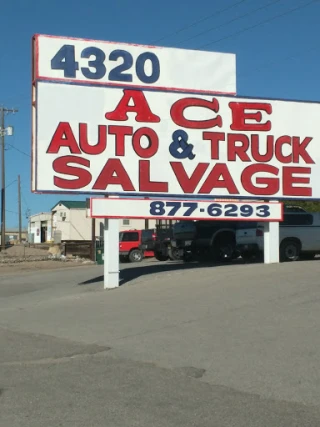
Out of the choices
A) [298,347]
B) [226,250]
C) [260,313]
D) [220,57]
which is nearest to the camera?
[298,347]

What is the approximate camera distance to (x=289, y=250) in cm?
2305

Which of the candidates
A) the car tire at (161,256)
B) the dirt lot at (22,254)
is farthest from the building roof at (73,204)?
the car tire at (161,256)

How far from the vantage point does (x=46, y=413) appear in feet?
20.7

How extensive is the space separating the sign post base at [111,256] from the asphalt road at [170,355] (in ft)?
3.70

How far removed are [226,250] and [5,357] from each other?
15829mm

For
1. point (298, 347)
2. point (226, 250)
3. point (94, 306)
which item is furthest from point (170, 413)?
point (226, 250)

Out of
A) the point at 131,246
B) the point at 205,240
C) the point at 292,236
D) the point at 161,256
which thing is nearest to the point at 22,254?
the point at 131,246

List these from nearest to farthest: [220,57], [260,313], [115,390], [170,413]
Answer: [170,413]
[115,390]
[260,313]
[220,57]

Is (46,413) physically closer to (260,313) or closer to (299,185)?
(260,313)

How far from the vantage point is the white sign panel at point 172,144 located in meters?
18.0

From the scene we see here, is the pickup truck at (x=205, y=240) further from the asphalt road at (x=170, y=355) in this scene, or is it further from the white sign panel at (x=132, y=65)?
the asphalt road at (x=170, y=355)

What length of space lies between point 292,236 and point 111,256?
315 inches

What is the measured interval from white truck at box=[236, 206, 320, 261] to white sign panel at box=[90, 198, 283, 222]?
2.44m

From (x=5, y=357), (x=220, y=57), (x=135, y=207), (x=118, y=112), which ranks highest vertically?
(x=220, y=57)
